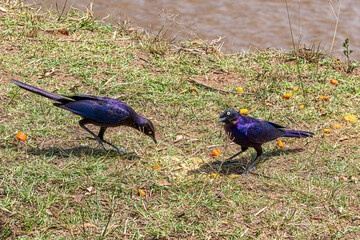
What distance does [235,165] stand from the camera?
5.36 meters

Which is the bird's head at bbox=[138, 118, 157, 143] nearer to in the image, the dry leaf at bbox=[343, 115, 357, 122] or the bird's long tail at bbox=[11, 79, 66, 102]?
the bird's long tail at bbox=[11, 79, 66, 102]

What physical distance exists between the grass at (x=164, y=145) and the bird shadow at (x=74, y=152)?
16 mm

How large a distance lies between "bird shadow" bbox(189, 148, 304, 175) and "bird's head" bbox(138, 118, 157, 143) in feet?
2.27

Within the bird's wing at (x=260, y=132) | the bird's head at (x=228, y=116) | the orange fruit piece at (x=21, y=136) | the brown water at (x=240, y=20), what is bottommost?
the orange fruit piece at (x=21, y=136)

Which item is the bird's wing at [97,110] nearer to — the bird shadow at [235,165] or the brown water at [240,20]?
the bird shadow at [235,165]

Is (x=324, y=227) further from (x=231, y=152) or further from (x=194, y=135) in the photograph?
(x=194, y=135)

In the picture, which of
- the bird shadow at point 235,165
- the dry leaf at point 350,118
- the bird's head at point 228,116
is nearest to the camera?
the bird's head at point 228,116

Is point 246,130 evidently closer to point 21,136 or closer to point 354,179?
point 354,179

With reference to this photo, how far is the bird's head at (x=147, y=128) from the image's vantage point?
5.18 m

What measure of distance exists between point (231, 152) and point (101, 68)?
2.50 metres

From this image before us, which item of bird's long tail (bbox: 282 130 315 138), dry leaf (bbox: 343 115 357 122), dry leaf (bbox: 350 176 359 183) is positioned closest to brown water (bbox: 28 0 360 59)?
dry leaf (bbox: 343 115 357 122)

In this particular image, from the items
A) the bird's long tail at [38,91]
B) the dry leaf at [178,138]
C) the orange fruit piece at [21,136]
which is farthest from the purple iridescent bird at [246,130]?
the orange fruit piece at [21,136]

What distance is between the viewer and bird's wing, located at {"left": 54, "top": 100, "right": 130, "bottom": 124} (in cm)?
490

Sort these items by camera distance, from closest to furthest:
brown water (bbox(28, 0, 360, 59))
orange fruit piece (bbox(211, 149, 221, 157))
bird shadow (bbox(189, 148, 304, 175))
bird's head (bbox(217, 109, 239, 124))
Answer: bird's head (bbox(217, 109, 239, 124)), bird shadow (bbox(189, 148, 304, 175)), orange fruit piece (bbox(211, 149, 221, 157)), brown water (bbox(28, 0, 360, 59))
